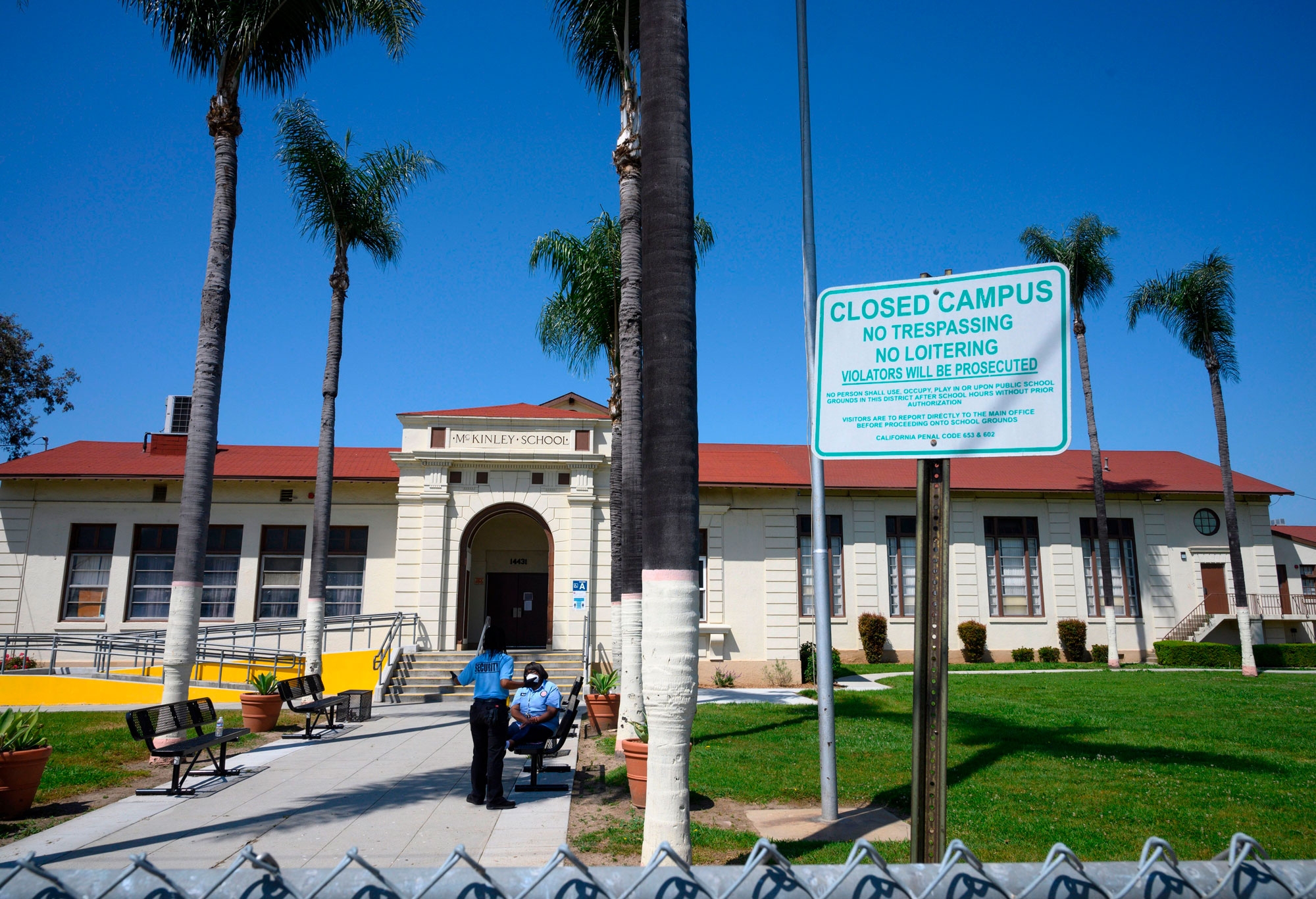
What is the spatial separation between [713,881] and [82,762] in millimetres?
12014

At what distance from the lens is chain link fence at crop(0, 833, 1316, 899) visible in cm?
180

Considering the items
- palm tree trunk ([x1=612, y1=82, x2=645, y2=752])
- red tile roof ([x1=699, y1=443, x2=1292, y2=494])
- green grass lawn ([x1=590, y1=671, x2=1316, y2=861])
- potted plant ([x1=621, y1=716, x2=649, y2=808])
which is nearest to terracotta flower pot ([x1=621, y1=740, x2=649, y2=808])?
potted plant ([x1=621, y1=716, x2=649, y2=808])

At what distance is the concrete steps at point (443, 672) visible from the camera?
19.5 m

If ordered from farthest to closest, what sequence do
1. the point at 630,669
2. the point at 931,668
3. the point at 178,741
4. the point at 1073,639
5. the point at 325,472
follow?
the point at 1073,639 → the point at 325,472 → the point at 630,669 → the point at 178,741 → the point at 931,668

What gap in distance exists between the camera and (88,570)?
24422mm

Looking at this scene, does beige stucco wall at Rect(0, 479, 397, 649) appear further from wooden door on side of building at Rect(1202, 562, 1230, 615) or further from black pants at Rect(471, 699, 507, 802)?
wooden door on side of building at Rect(1202, 562, 1230, 615)

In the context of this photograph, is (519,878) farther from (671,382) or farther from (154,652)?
(154,652)

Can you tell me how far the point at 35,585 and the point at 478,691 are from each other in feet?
74.9

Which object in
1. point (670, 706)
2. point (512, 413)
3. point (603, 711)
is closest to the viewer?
point (670, 706)

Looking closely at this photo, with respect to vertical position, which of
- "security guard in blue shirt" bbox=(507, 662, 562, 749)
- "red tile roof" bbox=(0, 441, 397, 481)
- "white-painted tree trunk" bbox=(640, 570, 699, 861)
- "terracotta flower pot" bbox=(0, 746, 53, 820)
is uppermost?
"red tile roof" bbox=(0, 441, 397, 481)

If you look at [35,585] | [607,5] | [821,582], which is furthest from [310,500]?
[821,582]

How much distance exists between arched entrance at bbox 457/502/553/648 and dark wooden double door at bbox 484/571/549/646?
2cm

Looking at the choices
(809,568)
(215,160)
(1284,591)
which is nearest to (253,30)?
(215,160)

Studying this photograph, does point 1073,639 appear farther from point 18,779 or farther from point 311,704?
point 18,779
